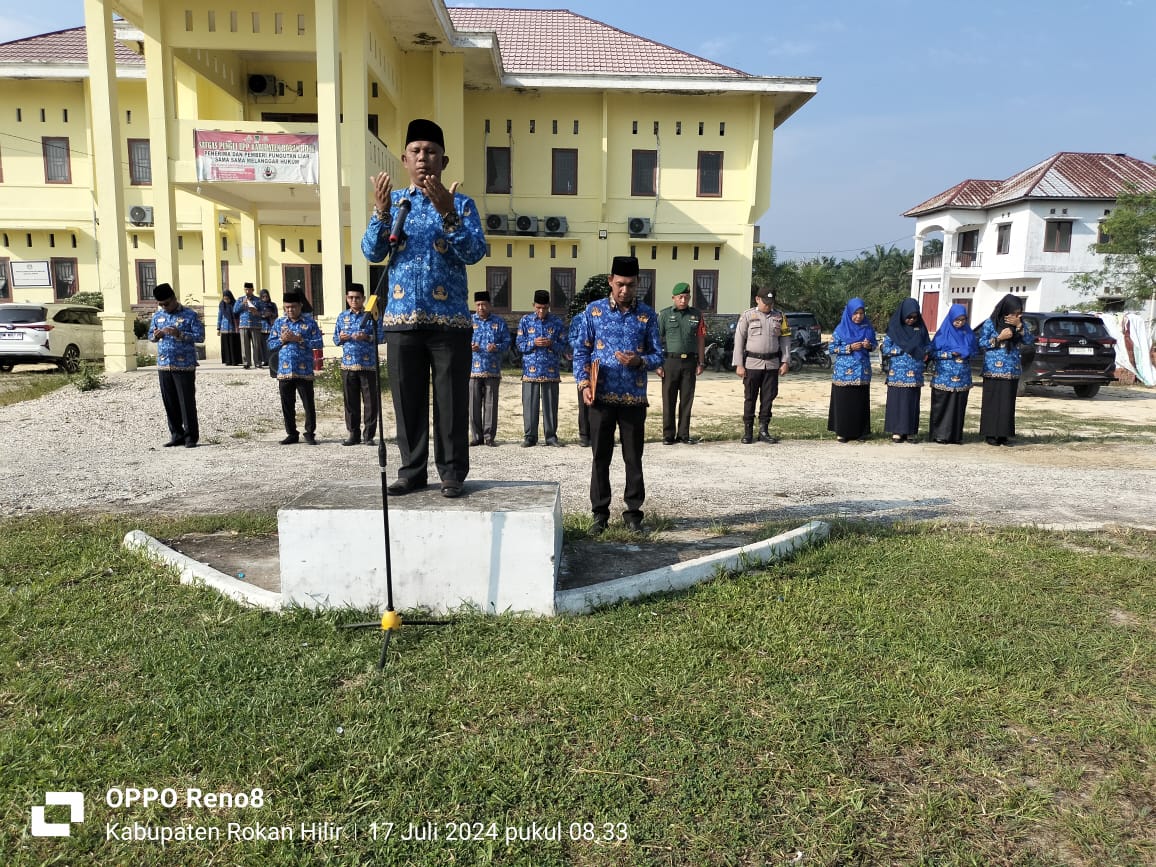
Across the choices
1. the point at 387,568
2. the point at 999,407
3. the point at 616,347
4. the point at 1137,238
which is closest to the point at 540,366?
the point at 616,347

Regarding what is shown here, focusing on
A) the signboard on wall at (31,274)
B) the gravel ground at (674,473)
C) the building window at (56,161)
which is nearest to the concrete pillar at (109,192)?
the gravel ground at (674,473)

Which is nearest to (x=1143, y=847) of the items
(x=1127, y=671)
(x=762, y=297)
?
(x=1127, y=671)

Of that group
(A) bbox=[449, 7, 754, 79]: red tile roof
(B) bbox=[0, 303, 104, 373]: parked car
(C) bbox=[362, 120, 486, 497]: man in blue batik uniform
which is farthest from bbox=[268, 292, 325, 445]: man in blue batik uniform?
(A) bbox=[449, 7, 754, 79]: red tile roof

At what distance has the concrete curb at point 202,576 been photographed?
4195 mm

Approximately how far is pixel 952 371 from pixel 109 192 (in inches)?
585

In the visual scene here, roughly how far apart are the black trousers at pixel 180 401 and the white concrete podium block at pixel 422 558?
5.92m

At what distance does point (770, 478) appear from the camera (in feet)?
26.4

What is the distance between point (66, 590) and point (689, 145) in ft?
69.0

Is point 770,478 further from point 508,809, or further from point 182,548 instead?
point 508,809

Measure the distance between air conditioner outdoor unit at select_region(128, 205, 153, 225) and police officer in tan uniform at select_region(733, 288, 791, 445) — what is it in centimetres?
1935

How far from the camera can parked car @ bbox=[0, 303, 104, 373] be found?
1584 centimetres

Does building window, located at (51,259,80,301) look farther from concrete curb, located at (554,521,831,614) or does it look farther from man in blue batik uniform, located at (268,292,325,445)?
concrete curb, located at (554,521,831,614)

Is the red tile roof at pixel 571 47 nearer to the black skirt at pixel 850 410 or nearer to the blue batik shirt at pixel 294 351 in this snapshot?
the blue batik shirt at pixel 294 351

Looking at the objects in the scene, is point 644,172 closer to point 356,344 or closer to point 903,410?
point 903,410
